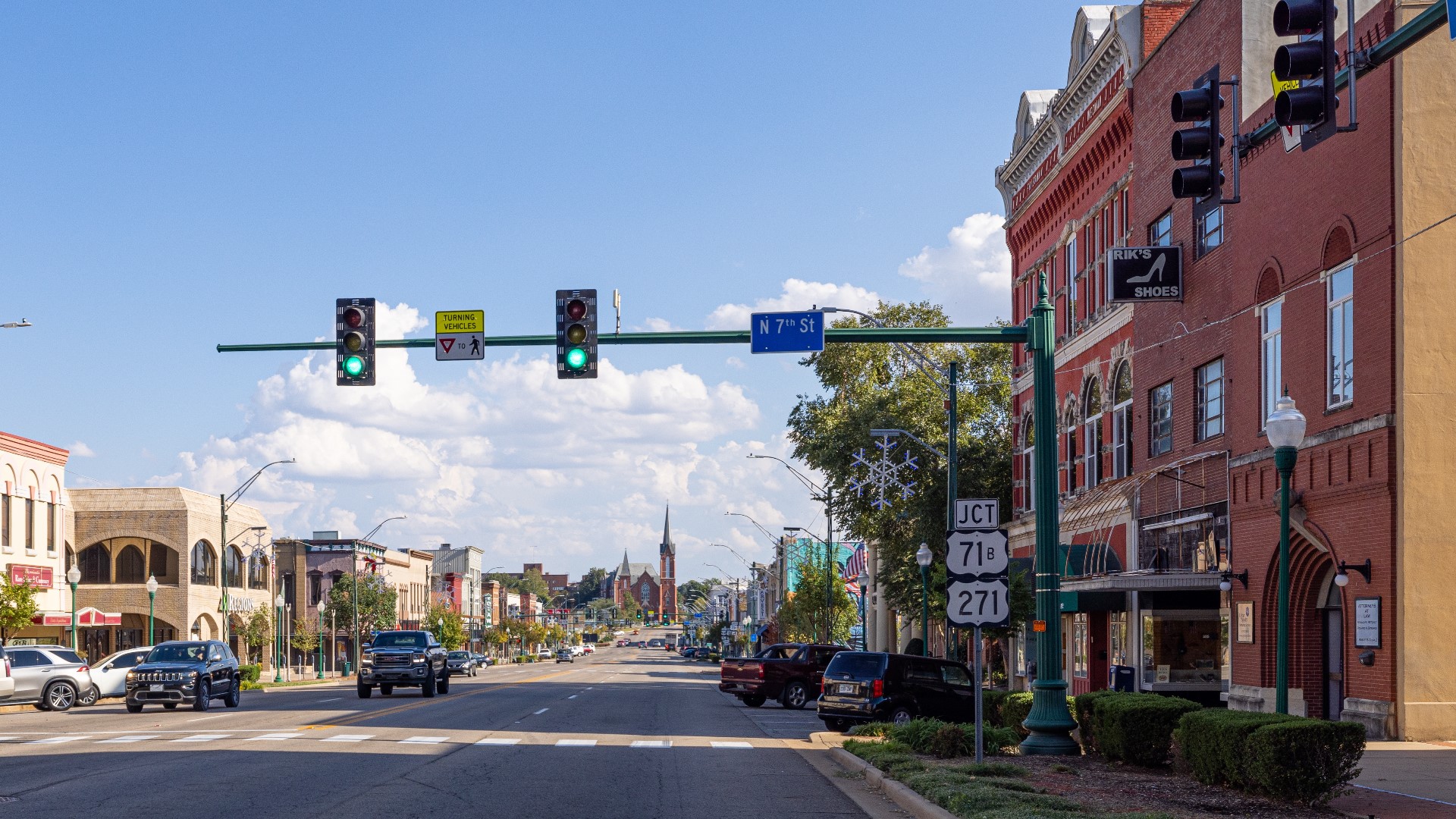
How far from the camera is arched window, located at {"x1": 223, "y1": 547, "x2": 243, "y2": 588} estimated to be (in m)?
79.0

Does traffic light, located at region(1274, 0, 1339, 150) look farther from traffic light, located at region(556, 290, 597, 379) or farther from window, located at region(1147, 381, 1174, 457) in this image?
window, located at region(1147, 381, 1174, 457)

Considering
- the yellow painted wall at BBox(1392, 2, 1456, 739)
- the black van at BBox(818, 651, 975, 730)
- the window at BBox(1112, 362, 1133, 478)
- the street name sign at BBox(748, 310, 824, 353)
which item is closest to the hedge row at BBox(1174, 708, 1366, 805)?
the yellow painted wall at BBox(1392, 2, 1456, 739)

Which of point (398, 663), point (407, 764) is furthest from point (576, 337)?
point (398, 663)

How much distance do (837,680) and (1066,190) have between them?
19.0 meters

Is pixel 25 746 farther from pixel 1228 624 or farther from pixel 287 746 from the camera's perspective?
pixel 1228 624

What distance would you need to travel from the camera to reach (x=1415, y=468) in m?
22.1

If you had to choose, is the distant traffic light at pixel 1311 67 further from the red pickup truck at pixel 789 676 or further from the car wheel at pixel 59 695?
the car wheel at pixel 59 695

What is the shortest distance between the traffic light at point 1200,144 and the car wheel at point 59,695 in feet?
105

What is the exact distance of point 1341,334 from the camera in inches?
957

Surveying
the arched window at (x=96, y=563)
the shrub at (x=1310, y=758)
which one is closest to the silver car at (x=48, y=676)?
the shrub at (x=1310, y=758)

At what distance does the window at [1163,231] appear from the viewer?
108ft

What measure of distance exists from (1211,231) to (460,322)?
53.6 feet

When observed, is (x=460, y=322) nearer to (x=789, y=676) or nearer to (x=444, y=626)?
(x=789, y=676)

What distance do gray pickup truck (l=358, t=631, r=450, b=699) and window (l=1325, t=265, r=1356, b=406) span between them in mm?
25434
